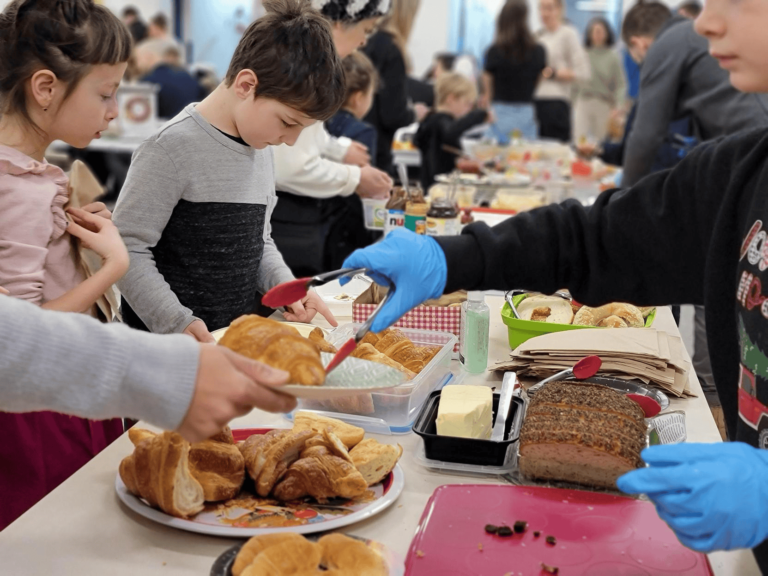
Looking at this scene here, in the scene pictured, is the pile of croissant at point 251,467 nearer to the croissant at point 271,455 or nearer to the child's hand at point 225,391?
the croissant at point 271,455

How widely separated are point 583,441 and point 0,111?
4.59 ft

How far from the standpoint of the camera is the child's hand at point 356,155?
3809mm

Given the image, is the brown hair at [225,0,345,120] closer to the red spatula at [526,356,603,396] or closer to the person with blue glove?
the person with blue glove

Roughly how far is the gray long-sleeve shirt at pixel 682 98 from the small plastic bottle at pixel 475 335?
98.7 inches

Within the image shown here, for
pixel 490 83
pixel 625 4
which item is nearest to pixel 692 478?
pixel 490 83

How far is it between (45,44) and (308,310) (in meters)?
0.91

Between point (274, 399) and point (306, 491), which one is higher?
point (274, 399)

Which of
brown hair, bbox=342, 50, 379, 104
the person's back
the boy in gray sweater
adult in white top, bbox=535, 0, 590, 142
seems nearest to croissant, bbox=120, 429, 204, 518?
the boy in gray sweater

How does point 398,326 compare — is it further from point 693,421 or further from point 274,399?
point 274,399

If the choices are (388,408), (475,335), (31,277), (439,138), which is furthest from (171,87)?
(388,408)

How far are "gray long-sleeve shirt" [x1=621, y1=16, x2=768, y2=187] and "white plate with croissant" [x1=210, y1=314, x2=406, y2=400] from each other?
3.23m

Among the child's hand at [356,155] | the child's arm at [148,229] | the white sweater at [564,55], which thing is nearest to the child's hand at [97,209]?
the child's arm at [148,229]

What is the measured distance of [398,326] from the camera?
2094 millimetres

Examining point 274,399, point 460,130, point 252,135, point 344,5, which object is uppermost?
point 344,5
